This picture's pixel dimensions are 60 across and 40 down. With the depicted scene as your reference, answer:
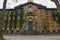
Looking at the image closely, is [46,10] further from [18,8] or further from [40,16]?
[18,8]

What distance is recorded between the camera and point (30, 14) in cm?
4600

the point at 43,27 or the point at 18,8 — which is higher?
the point at 18,8

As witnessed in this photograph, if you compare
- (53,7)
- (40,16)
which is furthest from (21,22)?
(53,7)

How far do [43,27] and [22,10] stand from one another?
19.7 feet

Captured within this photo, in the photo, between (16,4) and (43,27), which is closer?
A: (43,27)

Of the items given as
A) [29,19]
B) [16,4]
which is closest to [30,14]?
[29,19]

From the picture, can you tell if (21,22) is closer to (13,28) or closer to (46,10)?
(13,28)

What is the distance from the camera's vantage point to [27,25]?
4484cm

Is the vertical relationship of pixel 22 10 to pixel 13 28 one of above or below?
above

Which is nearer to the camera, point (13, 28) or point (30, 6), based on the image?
point (13, 28)

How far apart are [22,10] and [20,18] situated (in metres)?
2.21

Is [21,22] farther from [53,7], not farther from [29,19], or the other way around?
[53,7]

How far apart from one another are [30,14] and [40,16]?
2205 millimetres

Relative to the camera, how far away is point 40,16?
46.1 metres
